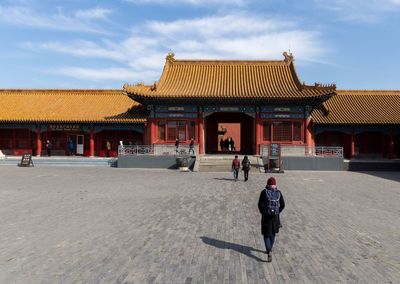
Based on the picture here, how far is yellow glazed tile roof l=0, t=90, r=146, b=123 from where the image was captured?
29328 mm

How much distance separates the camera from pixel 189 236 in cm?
828

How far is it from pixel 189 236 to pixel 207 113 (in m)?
19.6

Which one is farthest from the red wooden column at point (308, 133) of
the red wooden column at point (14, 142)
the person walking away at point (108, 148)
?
the red wooden column at point (14, 142)

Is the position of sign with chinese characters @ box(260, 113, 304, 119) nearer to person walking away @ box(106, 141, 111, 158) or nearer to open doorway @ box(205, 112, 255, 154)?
open doorway @ box(205, 112, 255, 154)

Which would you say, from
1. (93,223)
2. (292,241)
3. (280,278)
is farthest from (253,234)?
(93,223)

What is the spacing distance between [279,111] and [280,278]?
22129mm

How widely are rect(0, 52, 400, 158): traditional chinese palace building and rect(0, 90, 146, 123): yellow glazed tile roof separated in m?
0.08

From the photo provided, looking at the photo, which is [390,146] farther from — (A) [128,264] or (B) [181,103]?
(A) [128,264]

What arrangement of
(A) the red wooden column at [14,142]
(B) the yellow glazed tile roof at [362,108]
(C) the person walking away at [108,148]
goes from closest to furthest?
(B) the yellow glazed tile roof at [362,108] → (C) the person walking away at [108,148] → (A) the red wooden column at [14,142]

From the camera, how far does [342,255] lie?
Result: 276 inches

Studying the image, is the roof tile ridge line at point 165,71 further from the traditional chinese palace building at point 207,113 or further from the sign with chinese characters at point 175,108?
the sign with chinese characters at point 175,108

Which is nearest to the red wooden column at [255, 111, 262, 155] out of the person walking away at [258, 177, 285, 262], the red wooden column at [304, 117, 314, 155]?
the red wooden column at [304, 117, 314, 155]

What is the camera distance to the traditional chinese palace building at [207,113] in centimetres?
2688

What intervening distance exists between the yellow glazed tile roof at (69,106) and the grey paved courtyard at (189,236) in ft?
48.6
